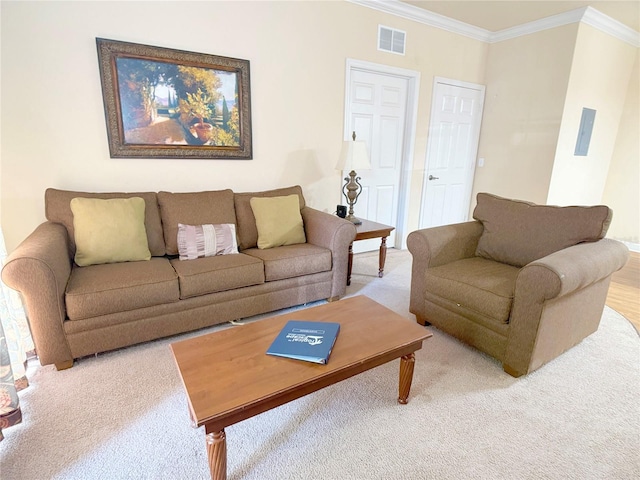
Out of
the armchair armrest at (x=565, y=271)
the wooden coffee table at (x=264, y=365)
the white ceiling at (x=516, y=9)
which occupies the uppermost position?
the white ceiling at (x=516, y=9)

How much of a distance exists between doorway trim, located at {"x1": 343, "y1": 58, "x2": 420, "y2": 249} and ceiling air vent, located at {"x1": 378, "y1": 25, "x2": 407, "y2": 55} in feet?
0.55

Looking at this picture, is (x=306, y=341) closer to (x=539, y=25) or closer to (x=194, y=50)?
(x=194, y=50)

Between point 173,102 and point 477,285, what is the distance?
8.23ft

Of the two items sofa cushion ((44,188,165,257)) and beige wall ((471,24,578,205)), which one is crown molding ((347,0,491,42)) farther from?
sofa cushion ((44,188,165,257))

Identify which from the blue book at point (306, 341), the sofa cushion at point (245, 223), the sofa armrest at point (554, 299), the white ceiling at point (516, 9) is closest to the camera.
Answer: the blue book at point (306, 341)

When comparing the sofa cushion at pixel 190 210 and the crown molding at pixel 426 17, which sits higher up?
the crown molding at pixel 426 17

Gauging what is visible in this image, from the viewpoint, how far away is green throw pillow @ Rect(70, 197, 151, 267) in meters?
2.10

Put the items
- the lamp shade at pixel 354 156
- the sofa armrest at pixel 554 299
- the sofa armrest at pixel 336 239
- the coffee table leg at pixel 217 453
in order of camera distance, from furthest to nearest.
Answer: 1. the lamp shade at pixel 354 156
2. the sofa armrest at pixel 336 239
3. the sofa armrest at pixel 554 299
4. the coffee table leg at pixel 217 453

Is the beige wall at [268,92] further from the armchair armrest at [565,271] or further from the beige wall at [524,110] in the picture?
the armchair armrest at [565,271]

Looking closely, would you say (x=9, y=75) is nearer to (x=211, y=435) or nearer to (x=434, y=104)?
(x=211, y=435)

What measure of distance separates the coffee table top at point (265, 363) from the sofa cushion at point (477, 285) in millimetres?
Result: 589

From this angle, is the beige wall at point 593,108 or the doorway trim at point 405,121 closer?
the doorway trim at point 405,121

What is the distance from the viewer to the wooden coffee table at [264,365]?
3.62 ft

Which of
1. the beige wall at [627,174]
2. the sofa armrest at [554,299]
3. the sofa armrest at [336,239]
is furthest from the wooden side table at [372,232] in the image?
the beige wall at [627,174]
